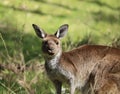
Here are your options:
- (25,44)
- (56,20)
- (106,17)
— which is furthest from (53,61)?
(106,17)

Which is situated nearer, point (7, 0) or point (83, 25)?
point (83, 25)

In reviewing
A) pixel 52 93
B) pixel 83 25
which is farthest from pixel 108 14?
pixel 52 93

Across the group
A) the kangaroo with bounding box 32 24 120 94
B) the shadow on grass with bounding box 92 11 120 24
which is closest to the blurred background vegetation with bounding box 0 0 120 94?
the shadow on grass with bounding box 92 11 120 24

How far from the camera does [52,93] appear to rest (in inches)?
378

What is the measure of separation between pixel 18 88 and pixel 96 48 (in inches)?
48.8

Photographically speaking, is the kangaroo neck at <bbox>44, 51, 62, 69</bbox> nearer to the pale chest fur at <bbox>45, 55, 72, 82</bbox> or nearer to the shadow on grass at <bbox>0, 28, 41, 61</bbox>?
→ the pale chest fur at <bbox>45, 55, 72, 82</bbox>

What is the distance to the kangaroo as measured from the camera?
28.4ft

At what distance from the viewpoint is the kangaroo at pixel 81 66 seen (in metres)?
8.66

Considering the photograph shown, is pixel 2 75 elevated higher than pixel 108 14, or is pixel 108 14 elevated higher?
pixel 2 75

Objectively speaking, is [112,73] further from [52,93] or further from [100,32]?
[100,32]

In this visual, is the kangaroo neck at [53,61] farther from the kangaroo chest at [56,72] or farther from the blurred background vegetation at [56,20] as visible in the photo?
the blurred background vegetation at [56,20]

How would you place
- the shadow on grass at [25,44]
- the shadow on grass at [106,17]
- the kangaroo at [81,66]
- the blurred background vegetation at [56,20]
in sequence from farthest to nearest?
the shadow on grass at [106,17]
the blurred background vegetation at [56,20]
the shadow on grass at [25,44]
the kangaroo at [81,66]

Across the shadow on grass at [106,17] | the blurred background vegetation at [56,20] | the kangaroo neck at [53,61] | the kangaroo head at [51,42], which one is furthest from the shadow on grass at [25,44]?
the kangaroo neck at [53,61]

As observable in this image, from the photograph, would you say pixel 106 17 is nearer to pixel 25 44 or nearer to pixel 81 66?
pixel 25 44
